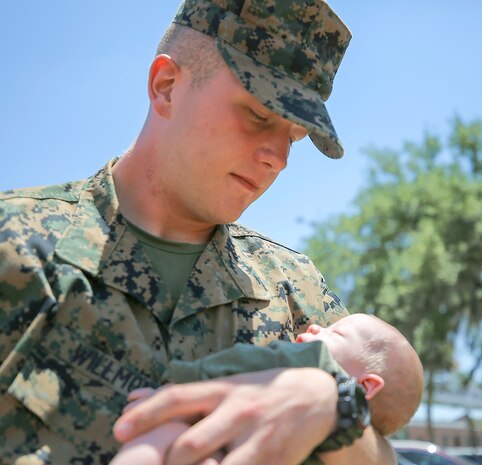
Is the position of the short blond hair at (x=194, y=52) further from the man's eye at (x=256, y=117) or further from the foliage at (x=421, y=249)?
the foliage at (x=421, y=249)

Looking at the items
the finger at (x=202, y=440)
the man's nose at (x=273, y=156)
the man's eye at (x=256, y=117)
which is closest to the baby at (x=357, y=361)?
the finger at (x=202, y=440)

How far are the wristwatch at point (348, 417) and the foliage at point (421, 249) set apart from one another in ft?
76.6

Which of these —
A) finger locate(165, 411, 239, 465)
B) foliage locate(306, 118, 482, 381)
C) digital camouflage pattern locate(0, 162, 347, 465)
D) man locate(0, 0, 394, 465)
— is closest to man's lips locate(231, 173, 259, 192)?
man locate(0, 0, 394, 465)

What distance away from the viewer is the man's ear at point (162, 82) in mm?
2720

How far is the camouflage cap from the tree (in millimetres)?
22698

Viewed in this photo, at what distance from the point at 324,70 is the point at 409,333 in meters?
23.2

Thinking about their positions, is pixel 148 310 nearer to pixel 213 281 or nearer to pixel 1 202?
pixel 213 281

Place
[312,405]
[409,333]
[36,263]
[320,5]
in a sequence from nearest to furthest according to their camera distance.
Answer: [312,405], [36,263], [320,5], [409,333]

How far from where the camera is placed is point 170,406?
1.86 m

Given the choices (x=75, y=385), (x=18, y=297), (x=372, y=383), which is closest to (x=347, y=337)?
(x=372, y=383)

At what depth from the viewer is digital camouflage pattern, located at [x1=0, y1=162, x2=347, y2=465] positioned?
2160 millimetres

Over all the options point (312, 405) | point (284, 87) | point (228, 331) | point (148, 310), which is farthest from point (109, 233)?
point (312, 405)

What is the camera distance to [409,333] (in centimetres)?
2517

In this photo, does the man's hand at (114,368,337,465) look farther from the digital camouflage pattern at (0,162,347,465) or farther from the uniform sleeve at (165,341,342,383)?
the digital camouflage pattern at (0,162,347,465)
